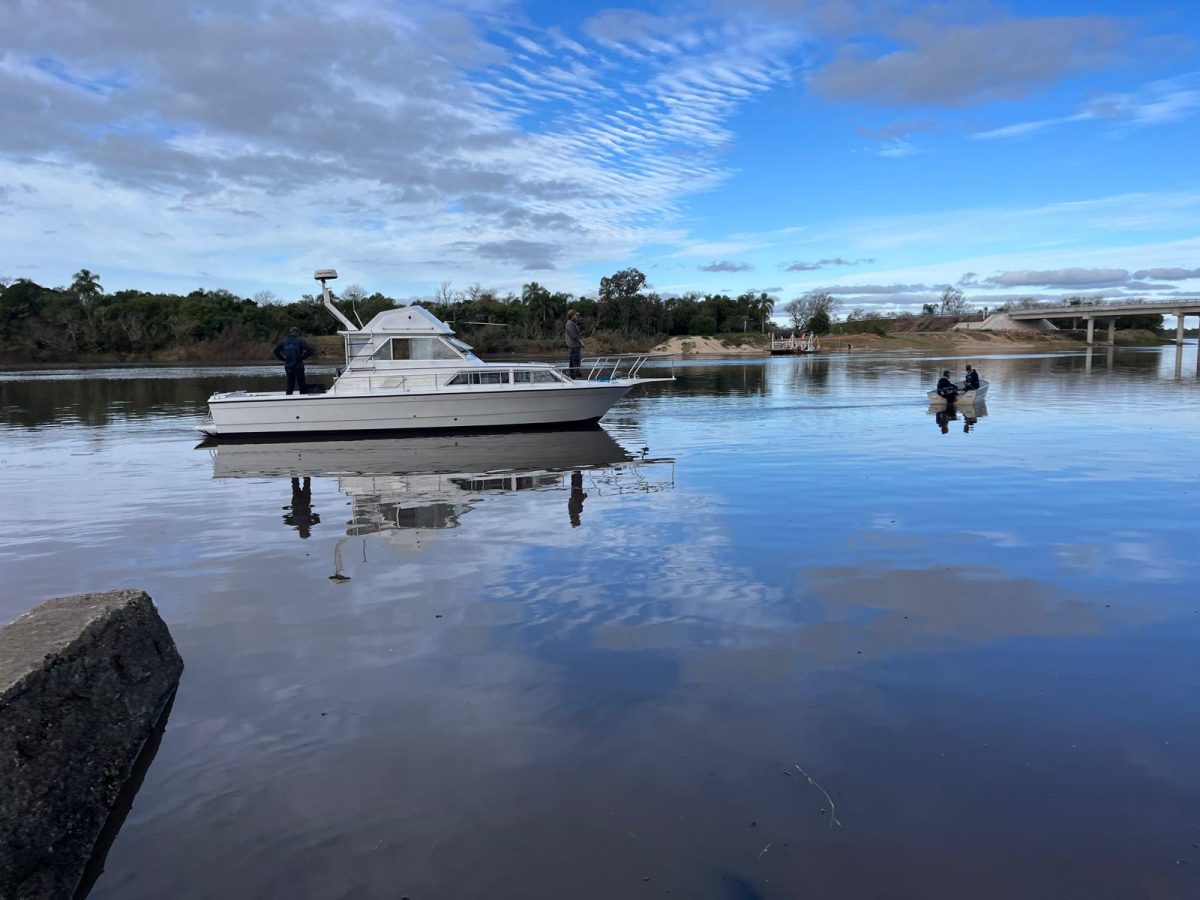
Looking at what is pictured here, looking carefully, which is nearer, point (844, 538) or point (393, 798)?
point (393, 798)

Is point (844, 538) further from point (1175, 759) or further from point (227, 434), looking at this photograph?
point (227, 434)

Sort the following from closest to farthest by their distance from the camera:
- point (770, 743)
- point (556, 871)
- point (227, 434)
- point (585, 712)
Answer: point (556, 871) → point (770, 743) → point (585, 712) → point (227, 434)

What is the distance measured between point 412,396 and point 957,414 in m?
15.9

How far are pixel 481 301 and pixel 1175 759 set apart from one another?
10971 centimetres

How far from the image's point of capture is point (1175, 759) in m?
4.70

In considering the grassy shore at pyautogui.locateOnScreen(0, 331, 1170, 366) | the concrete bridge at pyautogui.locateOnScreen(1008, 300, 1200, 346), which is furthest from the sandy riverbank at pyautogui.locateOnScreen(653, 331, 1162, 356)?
the concrete bridge at pyautogui.locateOnScreen(1008, 300, 1200, 346)

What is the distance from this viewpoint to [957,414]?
23.9 meters

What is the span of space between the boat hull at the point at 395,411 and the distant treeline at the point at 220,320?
5364cm

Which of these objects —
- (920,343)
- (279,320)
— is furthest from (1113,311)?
(279,320)

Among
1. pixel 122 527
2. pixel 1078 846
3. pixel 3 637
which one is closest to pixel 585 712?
pixel 1078 846

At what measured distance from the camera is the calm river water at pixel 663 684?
3996 mm

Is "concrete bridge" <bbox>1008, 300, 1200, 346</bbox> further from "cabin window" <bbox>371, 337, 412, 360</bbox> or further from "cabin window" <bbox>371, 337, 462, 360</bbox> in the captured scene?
"cabin window" <bbox>371, 337, 412, 360</bbox>

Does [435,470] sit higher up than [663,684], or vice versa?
[435,470]

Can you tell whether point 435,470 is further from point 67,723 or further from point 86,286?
point 86,286
